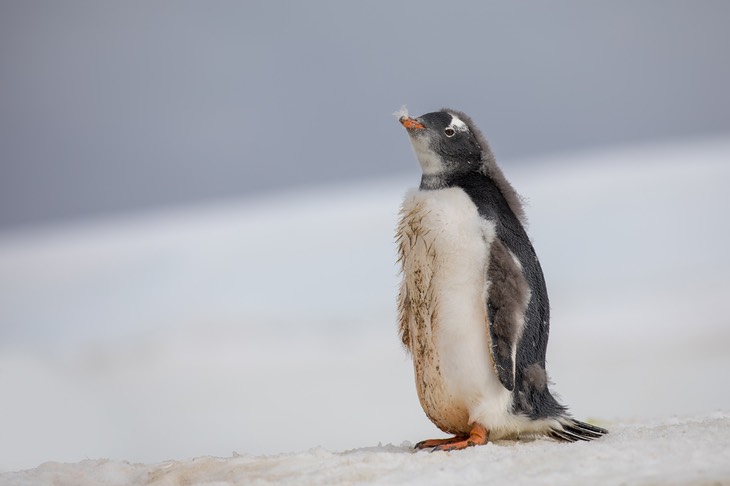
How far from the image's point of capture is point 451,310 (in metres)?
2.32

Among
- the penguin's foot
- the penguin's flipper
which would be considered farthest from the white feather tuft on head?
the penguin's foot

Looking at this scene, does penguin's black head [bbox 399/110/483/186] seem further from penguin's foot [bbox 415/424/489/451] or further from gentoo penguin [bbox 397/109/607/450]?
penguin's foot [bbox 415/424/489/451]

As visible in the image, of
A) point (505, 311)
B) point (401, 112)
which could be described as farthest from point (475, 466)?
point (401, 112)

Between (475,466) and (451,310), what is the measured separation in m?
0.46

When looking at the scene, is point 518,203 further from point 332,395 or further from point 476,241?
point 332,395

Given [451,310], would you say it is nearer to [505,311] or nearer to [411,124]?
[505,311]

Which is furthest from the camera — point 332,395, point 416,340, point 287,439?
point 332,395

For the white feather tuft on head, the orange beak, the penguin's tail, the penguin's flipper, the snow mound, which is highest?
the white feather tuft on head

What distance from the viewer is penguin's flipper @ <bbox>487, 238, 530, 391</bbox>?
2.25 metres

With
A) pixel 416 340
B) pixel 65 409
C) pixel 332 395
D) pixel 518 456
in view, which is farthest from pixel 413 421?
pixel 518 456

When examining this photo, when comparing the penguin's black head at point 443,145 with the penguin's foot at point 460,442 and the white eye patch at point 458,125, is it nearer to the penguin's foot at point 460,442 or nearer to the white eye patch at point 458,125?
the white eye patch at point 458,125

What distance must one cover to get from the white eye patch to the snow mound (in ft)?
2.80

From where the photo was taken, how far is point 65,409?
5.65 metres

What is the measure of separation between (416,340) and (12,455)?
11.8 ft
